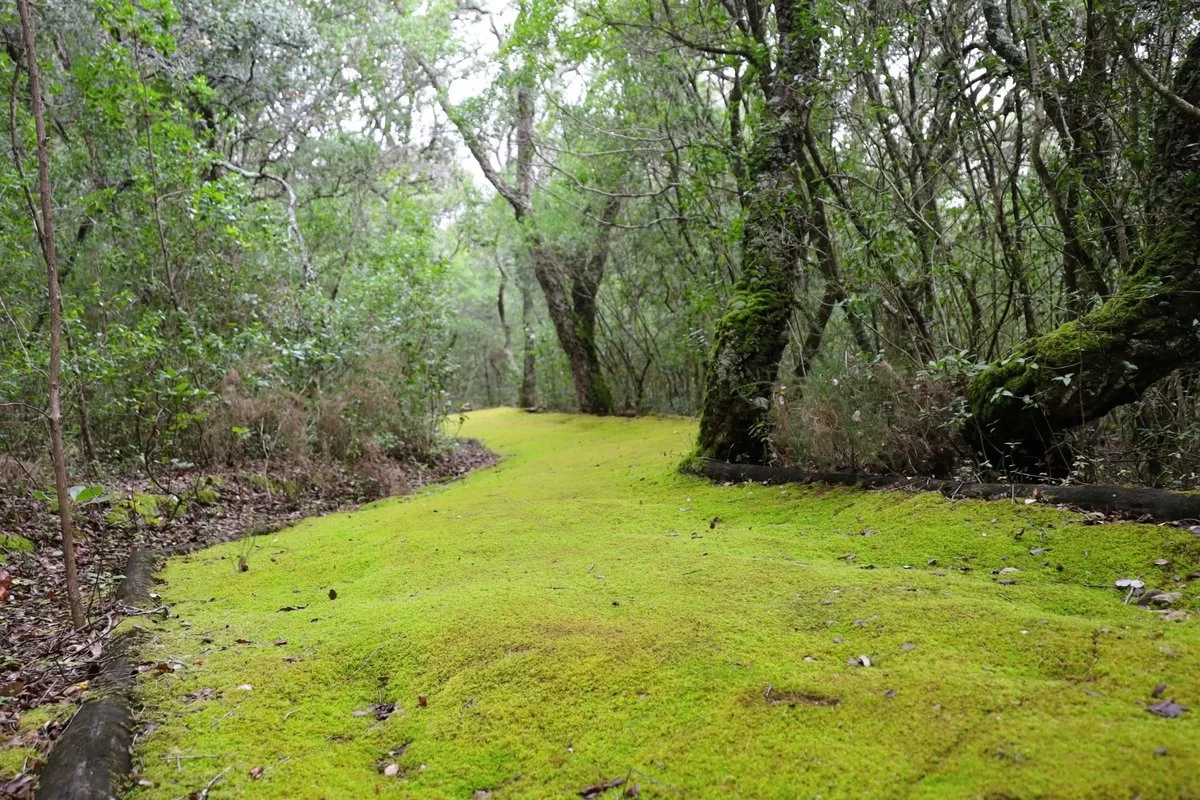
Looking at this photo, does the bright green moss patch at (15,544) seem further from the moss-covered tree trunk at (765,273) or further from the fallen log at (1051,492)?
the fallen log at (1051,492)

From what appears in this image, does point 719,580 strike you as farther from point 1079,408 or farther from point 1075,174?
point 1075,174

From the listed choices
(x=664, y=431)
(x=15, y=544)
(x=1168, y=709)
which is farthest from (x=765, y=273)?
(x=15, y=544)

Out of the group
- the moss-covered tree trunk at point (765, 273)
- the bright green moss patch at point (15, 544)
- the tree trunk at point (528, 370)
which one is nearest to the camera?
the bright green moss patch at point (15, 544)

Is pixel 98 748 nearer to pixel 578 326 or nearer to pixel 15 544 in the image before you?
pixel 15 544

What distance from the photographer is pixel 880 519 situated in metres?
3.91

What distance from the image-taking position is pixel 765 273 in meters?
6.07

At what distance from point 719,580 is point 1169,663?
1630 millimetres

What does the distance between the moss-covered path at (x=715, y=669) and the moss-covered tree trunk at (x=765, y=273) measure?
1973mm

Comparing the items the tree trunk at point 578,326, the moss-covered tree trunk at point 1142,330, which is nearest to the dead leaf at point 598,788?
the moss-covered tree trunk at point 1142,330

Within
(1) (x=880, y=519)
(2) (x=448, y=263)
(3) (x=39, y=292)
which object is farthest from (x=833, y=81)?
(3) (x=39, y=292)

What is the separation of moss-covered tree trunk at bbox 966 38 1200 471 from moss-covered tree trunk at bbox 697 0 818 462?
2192mm

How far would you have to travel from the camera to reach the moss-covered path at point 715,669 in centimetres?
167

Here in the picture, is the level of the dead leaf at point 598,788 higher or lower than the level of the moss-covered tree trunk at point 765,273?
lower

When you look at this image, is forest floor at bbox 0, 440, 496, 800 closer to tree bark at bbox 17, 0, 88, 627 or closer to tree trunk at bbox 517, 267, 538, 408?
tree bark at bbox 17, 0, 88, 627
